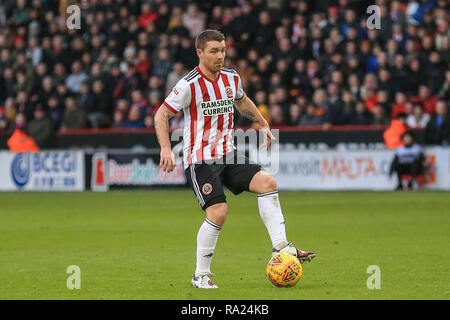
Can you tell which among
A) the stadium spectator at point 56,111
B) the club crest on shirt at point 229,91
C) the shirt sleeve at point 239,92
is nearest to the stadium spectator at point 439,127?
the stadium spectator at point 56,111

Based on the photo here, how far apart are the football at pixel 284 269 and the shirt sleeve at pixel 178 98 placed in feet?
4.94

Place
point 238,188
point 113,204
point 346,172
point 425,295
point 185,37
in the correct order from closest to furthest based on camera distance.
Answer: point 425,295, point 238,188, point 113,204, point 346,172, point 185,37

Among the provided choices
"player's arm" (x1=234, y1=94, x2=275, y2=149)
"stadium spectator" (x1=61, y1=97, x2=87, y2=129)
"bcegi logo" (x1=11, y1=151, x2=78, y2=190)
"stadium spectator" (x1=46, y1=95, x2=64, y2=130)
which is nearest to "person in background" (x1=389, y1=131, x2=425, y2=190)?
"bcegi logo" (x1=11, y1=151, x2=78, y2=190)

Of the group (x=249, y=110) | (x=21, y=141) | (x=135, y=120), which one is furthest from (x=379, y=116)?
(x=249, y=110)

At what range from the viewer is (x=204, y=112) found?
28.0ft

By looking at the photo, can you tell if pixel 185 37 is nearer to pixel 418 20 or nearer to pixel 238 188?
pixel 418 20

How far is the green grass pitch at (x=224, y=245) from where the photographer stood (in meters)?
8.31

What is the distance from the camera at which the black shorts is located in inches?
332

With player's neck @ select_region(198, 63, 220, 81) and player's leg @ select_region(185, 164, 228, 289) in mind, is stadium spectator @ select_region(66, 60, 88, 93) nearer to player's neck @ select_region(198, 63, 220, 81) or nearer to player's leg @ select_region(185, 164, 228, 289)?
player's neck @ select_region(198, 63, 220, 81)

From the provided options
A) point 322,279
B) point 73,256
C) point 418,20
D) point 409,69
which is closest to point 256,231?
point 73,256

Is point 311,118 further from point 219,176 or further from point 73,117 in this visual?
point 219,176

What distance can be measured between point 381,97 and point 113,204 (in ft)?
22.4

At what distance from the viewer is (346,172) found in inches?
849
